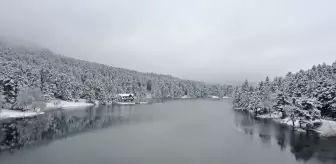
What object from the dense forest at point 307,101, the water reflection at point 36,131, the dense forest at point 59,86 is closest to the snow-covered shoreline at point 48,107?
the dense forest at point 59,86

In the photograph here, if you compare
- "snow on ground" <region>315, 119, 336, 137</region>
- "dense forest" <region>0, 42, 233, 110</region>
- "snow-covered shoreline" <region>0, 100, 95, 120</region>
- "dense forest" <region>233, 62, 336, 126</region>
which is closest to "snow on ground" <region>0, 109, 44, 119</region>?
"snow-covered shoreline" <region>0, 100, 95, 120</region>

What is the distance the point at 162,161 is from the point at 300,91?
125ft

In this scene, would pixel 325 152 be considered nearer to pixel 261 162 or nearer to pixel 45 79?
pixel 261 162

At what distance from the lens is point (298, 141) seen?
33031 mm

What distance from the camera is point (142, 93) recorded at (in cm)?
12850

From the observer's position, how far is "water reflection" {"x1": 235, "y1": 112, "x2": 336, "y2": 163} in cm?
2650

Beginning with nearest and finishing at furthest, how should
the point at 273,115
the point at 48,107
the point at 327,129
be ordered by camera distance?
the point at 327,129 → the point at 273,115 → the point at 48,107

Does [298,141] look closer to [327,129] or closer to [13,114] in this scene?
[327,129]

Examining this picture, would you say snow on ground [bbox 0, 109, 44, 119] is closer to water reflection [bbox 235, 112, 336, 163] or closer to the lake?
the lake

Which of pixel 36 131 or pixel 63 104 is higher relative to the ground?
pixel 63 104

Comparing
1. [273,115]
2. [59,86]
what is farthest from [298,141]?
[59,86]

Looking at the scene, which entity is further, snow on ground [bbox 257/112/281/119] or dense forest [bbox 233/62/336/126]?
snow on ground [bbox 257/112/281/119]

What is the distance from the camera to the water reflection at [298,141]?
26.5m

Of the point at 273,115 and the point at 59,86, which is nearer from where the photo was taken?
the point at 273,115
